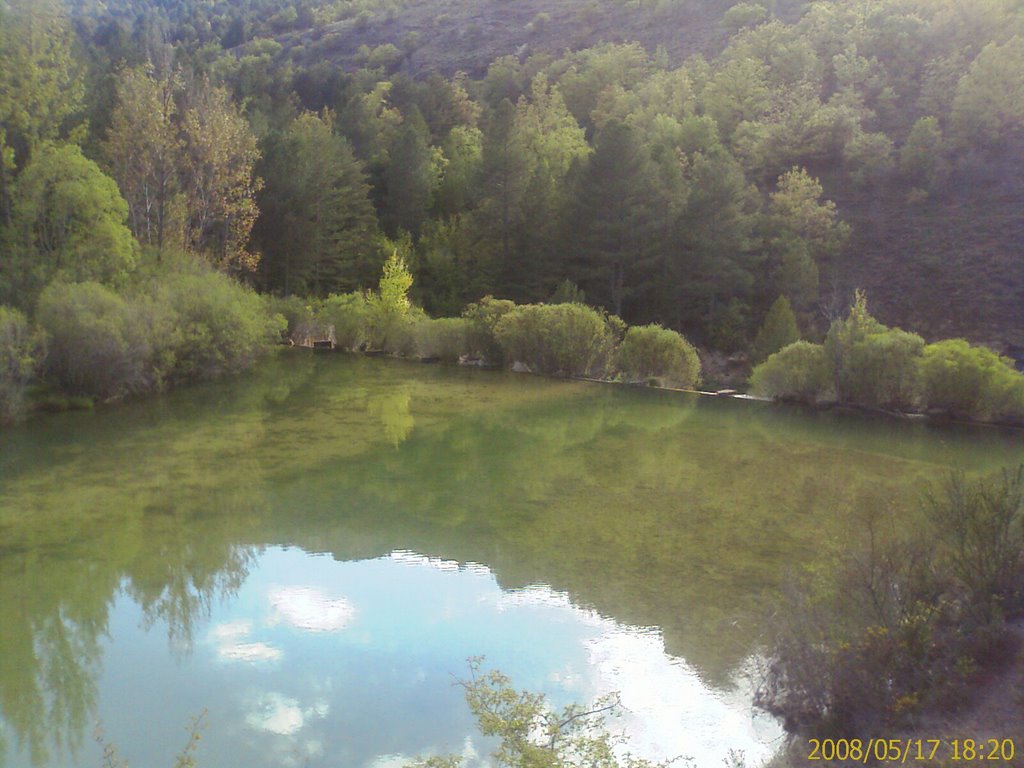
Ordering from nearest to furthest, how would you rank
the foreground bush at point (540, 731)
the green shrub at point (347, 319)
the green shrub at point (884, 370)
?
1. the foreground bush at point (540, 731)
2. the green shrub at point (884, 370)
3. the green shrub at point (347, 319)

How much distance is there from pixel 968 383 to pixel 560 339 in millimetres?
10706

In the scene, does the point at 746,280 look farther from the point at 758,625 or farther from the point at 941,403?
the point at 758,625

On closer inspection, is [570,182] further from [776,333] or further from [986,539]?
[986,539]

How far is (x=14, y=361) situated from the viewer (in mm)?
16203

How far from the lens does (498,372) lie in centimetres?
2683

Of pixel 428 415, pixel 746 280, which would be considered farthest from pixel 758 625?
pixel 746 280

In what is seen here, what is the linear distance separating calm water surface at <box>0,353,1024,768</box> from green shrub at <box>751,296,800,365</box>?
12.2m

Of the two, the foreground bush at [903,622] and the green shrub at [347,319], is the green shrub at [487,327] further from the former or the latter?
the foreground bush at [903,622]

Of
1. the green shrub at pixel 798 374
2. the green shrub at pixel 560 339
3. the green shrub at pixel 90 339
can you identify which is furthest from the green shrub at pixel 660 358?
the green shrub at pixel 90 339

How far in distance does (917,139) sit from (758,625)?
39.3 metres

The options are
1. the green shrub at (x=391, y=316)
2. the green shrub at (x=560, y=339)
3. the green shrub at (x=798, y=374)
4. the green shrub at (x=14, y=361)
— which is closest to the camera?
the green shrub at (x=14, y=361)

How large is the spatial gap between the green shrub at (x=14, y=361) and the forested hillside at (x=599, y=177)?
296cm

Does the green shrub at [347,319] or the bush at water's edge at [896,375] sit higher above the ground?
the bush at water's edge at [896,375]

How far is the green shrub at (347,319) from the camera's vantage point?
3231cm
